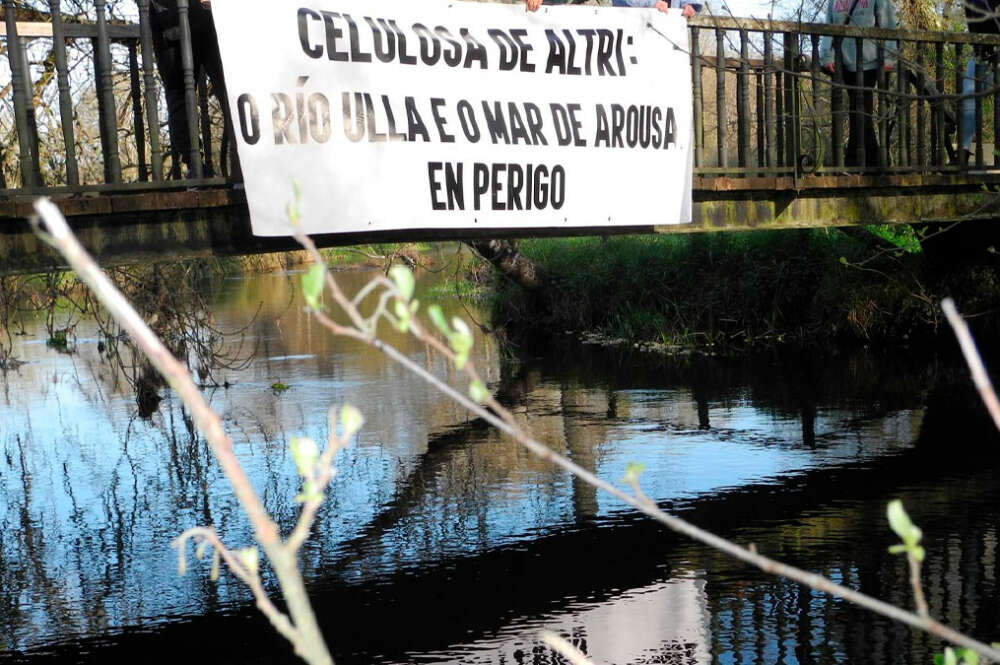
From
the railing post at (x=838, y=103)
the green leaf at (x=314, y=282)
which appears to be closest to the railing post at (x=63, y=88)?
the railing post at (x=838, y=103)

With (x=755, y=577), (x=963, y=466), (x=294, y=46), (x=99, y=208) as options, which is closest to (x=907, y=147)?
(x=963, y=466)

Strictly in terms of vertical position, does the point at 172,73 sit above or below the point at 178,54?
below

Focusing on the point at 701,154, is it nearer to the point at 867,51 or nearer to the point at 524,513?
the point at 867,51

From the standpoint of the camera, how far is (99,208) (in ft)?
20.9

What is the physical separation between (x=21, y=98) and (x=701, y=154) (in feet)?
14.3

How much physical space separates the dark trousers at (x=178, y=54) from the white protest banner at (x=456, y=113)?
2.74 ft

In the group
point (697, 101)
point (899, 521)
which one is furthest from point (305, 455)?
point (697, 101)

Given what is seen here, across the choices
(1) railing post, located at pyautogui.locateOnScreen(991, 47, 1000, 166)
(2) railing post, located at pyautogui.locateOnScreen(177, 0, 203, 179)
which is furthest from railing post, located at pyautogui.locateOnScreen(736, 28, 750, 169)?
(2) railing post, located at pyautogui.locateOnScreen(177, 0, 203, 179)

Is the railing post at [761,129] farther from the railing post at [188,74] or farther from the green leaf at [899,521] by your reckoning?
the green leaf at [899,521]

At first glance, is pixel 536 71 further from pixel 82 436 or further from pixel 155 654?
pixel 82 436

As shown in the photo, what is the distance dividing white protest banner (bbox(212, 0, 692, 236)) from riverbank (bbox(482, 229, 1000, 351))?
5938 mm

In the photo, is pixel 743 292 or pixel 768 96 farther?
pixel 743 292

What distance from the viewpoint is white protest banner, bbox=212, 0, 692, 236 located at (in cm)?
648

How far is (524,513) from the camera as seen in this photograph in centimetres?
822
